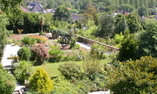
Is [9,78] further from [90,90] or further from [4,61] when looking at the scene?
[4,61]

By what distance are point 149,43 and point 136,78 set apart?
7252 millimetres

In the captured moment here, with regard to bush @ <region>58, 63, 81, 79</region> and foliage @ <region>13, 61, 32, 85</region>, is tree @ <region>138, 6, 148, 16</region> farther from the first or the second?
foliage @ <region>13, 61, 32, 85</region>

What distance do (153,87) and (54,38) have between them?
18.0 meters

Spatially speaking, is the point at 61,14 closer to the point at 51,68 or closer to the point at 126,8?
the point at 51,68

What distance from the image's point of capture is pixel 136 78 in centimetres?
492

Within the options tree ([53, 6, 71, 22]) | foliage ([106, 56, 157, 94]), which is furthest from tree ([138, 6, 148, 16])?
foliage ([106, 56, 157, 94])

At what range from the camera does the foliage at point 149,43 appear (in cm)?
1136

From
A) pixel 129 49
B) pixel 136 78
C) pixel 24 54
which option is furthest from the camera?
pixel 129 49

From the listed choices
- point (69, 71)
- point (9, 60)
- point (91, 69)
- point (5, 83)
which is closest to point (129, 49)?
point (91, 69)

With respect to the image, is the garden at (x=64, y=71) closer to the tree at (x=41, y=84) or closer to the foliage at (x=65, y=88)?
the foliage at (x=65, y=88)

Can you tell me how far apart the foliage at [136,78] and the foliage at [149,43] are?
610cm

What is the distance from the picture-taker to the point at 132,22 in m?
26.2


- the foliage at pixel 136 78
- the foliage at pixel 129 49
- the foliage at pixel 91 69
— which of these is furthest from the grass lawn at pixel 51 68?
the foliage at pixel 136 78

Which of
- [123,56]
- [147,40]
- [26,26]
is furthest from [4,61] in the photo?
[26,26]
